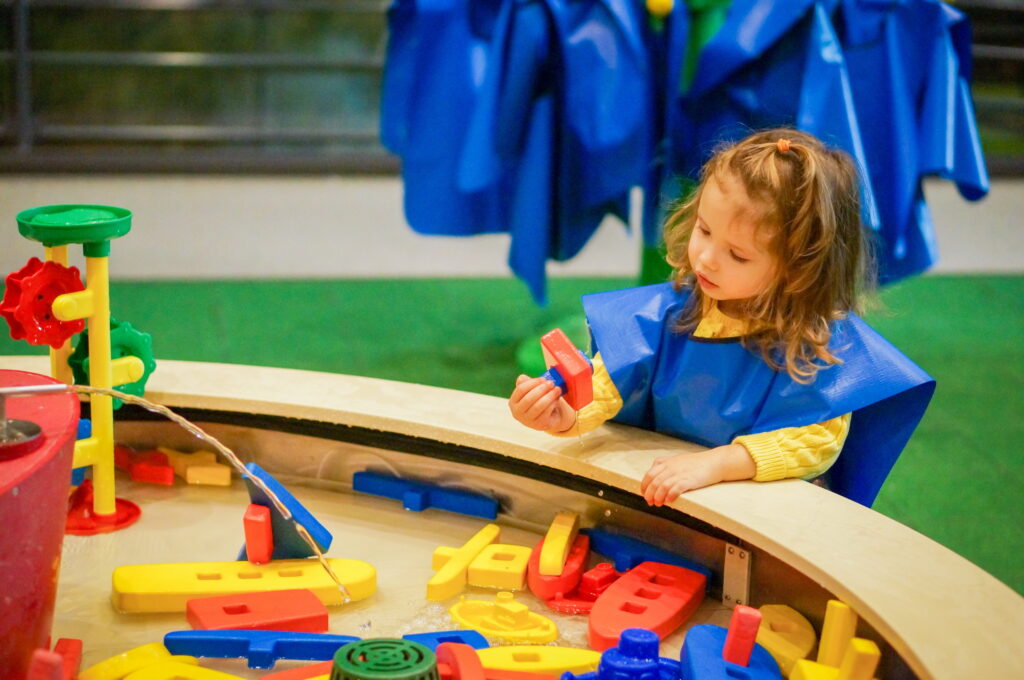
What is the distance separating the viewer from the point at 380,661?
917 millimetres

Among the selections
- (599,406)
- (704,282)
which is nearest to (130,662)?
(599,406)

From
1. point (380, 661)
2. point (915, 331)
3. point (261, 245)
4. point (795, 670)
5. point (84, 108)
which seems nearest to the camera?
Answer: point (380, 661)

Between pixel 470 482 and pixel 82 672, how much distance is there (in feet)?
1.55

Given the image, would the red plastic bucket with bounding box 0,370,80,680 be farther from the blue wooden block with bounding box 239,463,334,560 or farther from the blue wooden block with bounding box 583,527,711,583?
the blue wooden block with bounding box 583,527,711,583

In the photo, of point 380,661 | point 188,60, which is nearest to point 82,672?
point 380,661

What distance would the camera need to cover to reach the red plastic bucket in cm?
89

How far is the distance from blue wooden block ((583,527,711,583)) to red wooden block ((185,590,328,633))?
1.01 feet

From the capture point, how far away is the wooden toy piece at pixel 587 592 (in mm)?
1207

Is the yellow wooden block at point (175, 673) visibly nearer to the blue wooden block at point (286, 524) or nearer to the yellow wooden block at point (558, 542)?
the blue wooden block at point (286, 524)

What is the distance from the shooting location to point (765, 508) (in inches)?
44.9

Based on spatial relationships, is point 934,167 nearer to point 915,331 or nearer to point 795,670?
point 915,331

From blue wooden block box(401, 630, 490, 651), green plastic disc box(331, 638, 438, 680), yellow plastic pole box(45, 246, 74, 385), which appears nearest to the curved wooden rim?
yellow plastic pole box(45, 246, 74, 385)

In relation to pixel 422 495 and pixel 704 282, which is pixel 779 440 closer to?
pixel 704 282

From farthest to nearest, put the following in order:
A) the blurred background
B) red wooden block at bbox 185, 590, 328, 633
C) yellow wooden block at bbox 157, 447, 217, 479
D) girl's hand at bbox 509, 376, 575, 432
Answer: the blurred background → yellow wooden block at bbox 157, 447, 217, 479 → girl's hand at bbox 509, 376, 575, 432 → red wooden block at bbox 185, 590, 328, 633
